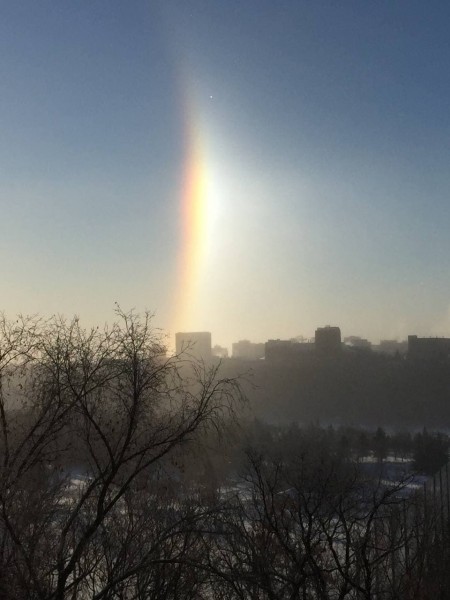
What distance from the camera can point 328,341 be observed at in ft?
320

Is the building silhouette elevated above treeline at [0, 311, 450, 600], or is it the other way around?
the building silhouette

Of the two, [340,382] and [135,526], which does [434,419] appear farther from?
[135,526]

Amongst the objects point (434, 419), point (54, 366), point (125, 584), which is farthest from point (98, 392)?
point (434, 419)

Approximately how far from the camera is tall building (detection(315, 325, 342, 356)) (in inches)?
3800

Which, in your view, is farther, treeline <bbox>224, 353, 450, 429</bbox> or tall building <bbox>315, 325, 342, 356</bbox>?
tall building <bbox>315, 325, 342, 356</bbox>

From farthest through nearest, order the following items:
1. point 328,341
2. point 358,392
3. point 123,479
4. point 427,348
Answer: point 427,348 < point 328,341 < point 358,392 < point 123,479

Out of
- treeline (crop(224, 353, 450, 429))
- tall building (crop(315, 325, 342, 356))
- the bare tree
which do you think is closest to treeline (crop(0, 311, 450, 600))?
the bare tree

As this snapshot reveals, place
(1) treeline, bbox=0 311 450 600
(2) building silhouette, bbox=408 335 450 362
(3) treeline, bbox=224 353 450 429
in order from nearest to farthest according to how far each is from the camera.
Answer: (1) treeline, bbox=0 311 450 600, (3) treeline, bbox=224 353 450 429, (2) building silhouette, bbox=408 335 450 362

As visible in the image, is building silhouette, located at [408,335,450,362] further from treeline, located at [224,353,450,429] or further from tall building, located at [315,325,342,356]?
tall building, located at [315,325,342,356]

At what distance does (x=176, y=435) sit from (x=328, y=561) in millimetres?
3505

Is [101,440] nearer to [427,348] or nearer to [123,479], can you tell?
[123,479]

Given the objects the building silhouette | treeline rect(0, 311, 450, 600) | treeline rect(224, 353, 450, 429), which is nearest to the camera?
treeline rect(0, 311, 450, 600)

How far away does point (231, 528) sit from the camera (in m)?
6.92

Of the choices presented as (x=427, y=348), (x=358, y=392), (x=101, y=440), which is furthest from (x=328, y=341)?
(x=101, y=440)
